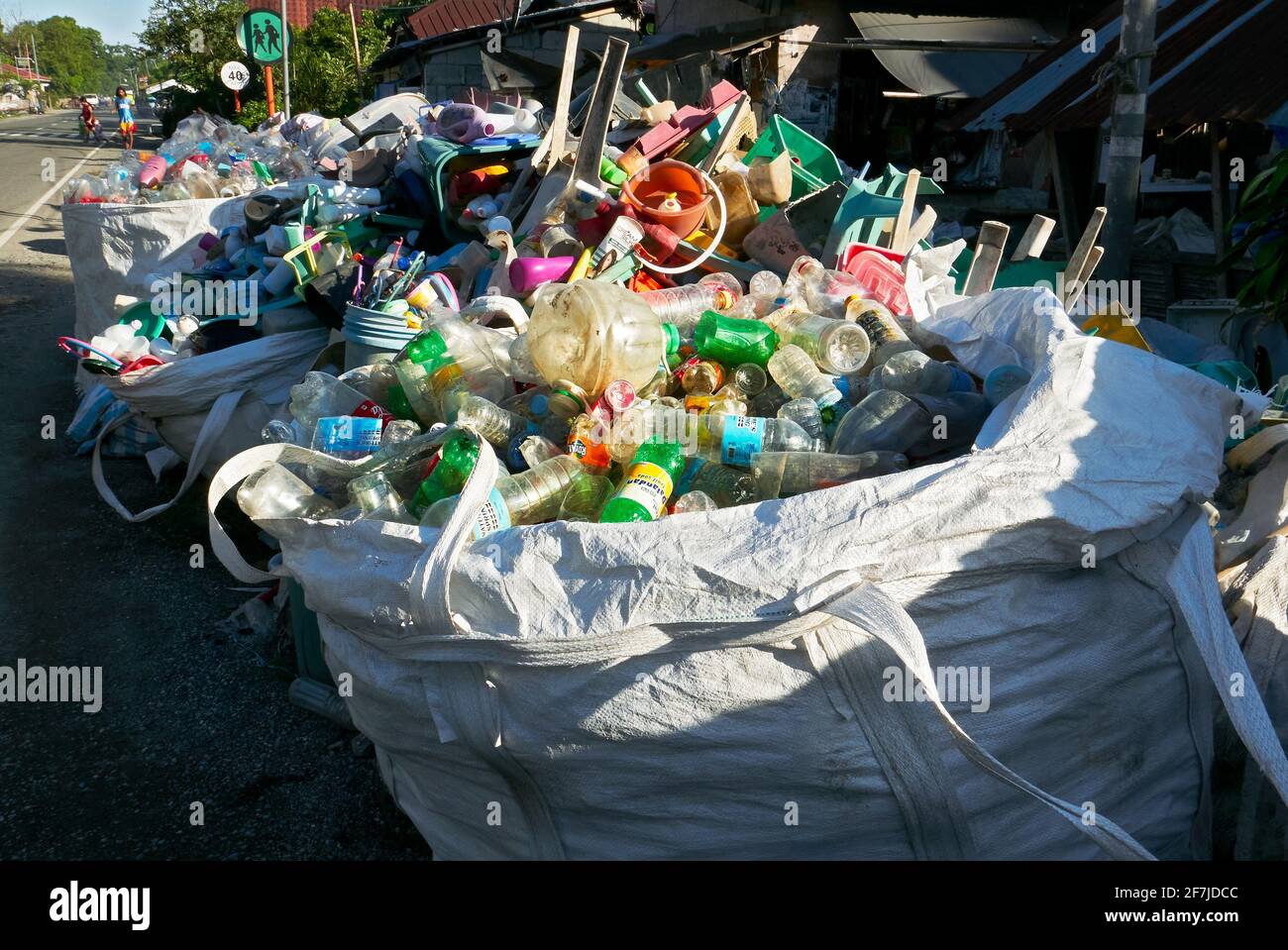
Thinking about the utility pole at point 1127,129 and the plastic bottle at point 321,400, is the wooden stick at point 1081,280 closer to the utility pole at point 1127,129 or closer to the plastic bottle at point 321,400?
the utility pole at point 1127,129

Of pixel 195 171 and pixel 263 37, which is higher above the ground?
pixel 263 37

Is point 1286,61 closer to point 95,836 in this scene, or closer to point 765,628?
point 765,628

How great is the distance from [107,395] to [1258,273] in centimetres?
511

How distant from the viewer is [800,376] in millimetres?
2676

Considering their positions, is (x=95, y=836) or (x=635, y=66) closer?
(x=95, y=836)

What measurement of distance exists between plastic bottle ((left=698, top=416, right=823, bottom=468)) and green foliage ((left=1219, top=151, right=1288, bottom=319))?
1886 millimetres

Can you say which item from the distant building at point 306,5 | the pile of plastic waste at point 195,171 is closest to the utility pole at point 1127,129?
the pile of plastic waste at point 195,171

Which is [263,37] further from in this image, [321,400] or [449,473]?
[449,473]

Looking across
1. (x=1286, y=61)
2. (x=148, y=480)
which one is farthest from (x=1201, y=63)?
(x=148, y=480)

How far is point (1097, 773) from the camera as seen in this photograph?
74.6 inches

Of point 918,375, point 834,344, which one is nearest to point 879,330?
point 834,344

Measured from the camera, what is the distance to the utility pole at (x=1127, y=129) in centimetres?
409

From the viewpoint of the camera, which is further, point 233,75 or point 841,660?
point 233,75

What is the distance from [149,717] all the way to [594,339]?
1.64 metres
